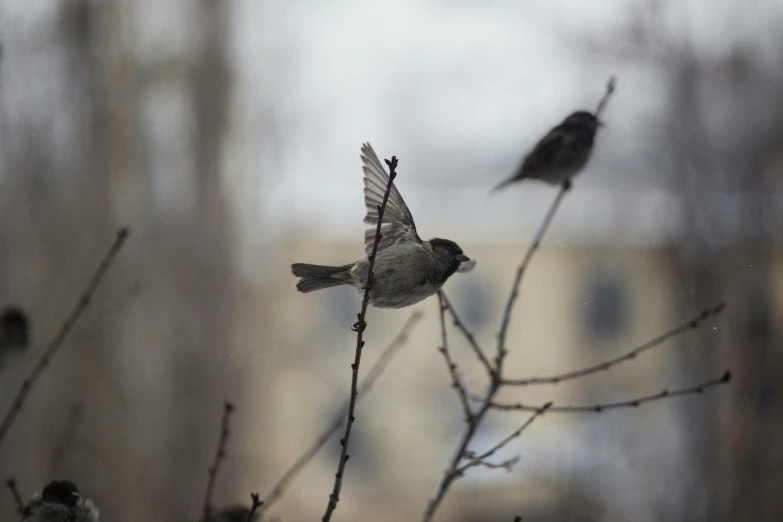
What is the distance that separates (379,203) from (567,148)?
0.27 meters

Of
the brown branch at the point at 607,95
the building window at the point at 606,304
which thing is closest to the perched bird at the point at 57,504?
the brown branch at the point at 607,95

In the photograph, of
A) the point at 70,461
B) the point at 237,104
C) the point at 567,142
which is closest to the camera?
the point at 567,142

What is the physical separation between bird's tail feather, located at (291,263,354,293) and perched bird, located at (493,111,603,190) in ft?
0.90

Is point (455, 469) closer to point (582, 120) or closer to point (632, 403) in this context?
point (632, 403)

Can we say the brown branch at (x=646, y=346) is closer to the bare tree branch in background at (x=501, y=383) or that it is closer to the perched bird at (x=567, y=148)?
the bare tree branch in background at (x=501, y=383)

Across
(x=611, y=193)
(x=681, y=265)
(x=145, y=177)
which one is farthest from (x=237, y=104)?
(x=681, y=265)

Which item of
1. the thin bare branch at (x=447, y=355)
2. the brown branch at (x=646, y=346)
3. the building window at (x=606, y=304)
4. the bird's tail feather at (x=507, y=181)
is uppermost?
the building window at (x=606, y=304)

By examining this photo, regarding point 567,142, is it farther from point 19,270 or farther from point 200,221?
point 200,221

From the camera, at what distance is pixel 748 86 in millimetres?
2174

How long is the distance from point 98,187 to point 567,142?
6.84 ft

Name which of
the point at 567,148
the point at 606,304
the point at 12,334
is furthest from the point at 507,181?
the point at 606,304

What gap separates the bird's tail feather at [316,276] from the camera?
69 centimetres

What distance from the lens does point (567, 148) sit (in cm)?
79

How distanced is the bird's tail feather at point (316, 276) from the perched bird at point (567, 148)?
0.27m
